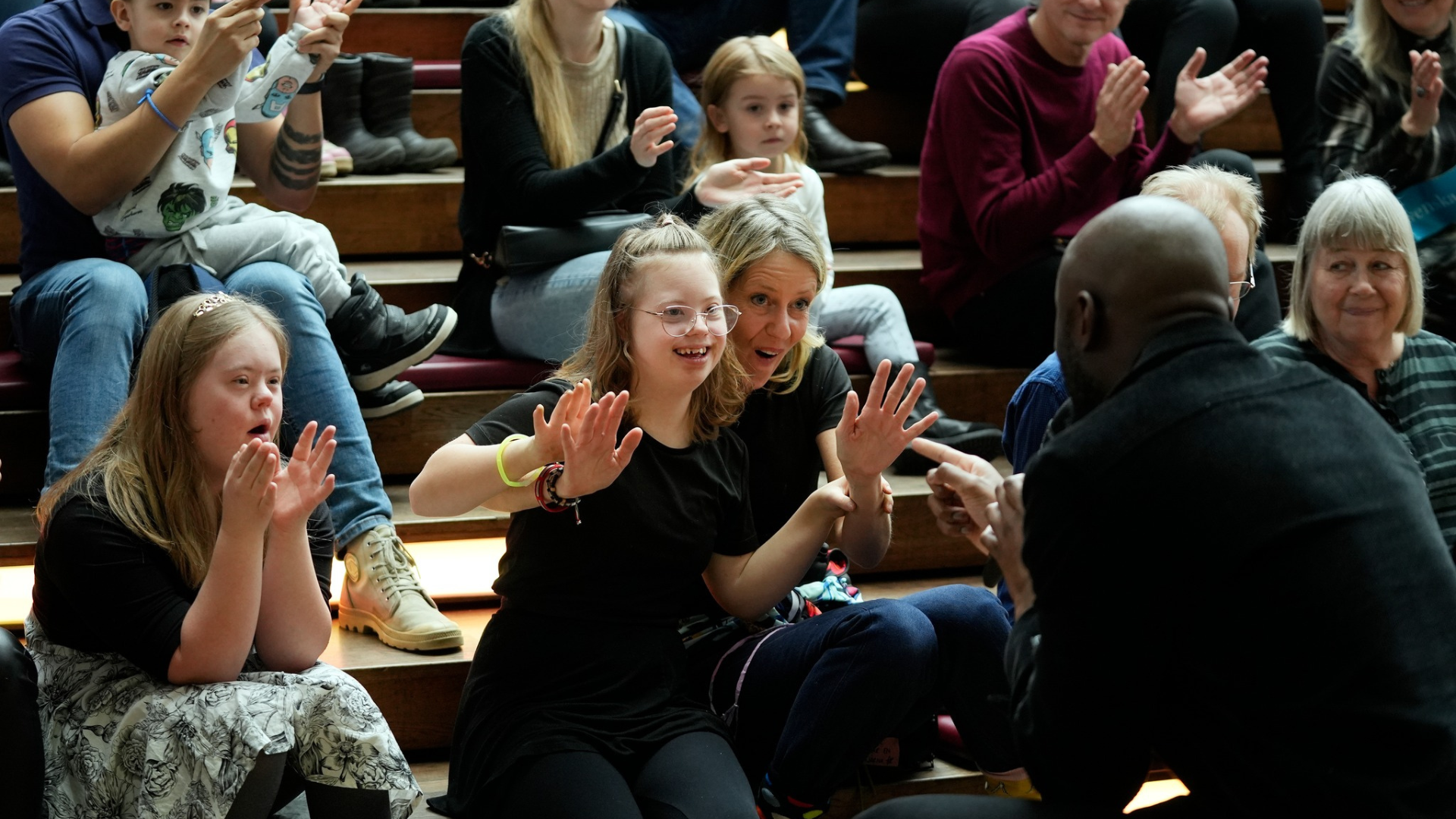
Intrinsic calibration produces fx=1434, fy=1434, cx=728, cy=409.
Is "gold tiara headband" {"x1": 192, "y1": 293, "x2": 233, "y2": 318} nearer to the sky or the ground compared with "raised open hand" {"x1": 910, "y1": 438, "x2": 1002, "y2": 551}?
nearer to the sky

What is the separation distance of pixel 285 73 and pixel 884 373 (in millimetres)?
1292

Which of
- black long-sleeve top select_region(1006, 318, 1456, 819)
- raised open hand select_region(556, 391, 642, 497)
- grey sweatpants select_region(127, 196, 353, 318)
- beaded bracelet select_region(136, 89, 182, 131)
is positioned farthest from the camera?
grey sweatpants select_region(127, 196, 353, 318)

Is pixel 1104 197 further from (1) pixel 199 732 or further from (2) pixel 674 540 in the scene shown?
(1) pixel 199 732

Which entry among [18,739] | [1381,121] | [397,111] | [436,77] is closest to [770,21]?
[436,77]

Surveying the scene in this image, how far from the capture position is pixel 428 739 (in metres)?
2.33

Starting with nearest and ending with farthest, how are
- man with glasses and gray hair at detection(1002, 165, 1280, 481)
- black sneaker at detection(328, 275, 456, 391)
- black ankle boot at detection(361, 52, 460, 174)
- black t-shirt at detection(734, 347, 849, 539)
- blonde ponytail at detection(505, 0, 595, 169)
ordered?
man with glasses and gray hair at detection(1002, 165, 1280, 481) → black t-shirt at detection(734, 347, 849, 539) → black sneaker at detection(328, 275, 456, 391) → blonde ponytail at detection(505, 0, 595, 169) → black ankle boot at detection(361, 52, 460, 174)

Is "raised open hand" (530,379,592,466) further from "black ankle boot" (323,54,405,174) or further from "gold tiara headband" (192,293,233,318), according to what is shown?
"black ankle boot" (323,54,405,174)

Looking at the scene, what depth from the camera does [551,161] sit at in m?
2.89

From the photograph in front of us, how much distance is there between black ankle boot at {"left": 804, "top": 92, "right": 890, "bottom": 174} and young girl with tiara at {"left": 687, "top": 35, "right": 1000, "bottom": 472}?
1.74ft

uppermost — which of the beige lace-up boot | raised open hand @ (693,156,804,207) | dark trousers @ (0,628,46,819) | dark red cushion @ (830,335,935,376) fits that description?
raised open hand @ (693,156,804,207)

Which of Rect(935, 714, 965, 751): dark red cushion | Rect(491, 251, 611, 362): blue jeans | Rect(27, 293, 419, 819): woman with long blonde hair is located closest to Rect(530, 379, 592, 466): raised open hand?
Rect(27, 293, 419, 819): woman with long blonde hair

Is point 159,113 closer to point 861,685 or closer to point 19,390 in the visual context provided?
point 19,390

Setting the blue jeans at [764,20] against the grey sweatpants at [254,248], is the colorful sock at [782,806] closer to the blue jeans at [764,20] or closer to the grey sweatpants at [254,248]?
the grey sweatpants at [254,248]

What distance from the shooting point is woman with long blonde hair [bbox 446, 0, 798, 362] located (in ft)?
9.11
